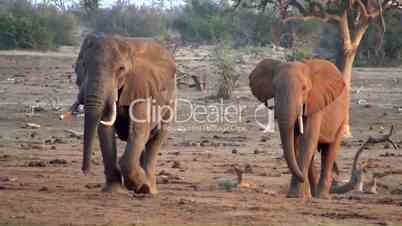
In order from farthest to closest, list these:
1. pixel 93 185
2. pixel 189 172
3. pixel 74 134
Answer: pixel 74 134 < pixel 189 172 < pixel 93 185

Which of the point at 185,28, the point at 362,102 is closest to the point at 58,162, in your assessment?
the point at 362,102

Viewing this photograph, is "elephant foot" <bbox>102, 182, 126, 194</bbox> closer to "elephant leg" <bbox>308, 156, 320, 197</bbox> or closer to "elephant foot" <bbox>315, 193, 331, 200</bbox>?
"elephant foot" <bbox>315, 193, 331, 200</bbox>

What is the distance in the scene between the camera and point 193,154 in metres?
15.8

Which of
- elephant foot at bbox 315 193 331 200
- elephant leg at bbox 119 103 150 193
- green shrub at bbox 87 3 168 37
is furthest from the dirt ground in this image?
green shrub at bbox 87 3 168 37

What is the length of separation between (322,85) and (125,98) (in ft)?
8.63

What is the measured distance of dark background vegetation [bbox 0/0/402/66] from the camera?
37.1 meters

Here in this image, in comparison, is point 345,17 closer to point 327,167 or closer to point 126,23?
point 327,167

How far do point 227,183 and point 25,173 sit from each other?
8.20ft

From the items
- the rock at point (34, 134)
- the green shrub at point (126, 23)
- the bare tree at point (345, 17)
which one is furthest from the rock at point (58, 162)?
the green shrub at point (126, 23)

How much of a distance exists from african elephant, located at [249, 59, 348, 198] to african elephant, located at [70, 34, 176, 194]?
121 cm

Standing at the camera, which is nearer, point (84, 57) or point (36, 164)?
point (84, 57)

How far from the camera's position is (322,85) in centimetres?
1205

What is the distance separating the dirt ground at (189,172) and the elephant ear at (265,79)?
1054 millimetres

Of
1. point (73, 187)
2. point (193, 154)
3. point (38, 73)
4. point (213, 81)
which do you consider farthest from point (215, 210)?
point (38, 73)
